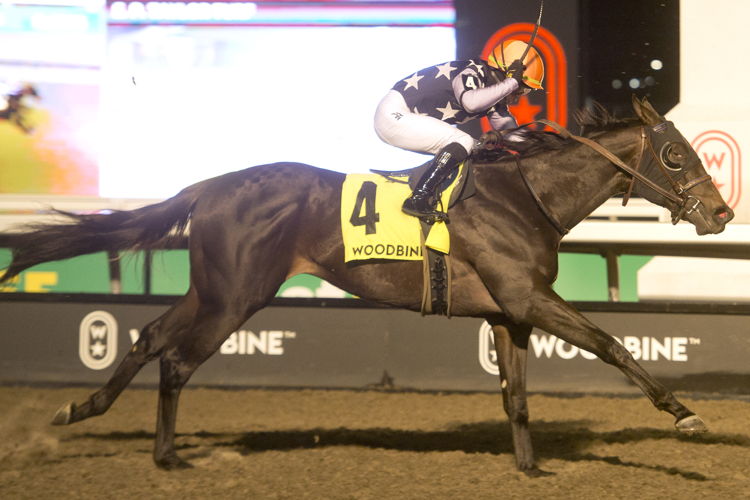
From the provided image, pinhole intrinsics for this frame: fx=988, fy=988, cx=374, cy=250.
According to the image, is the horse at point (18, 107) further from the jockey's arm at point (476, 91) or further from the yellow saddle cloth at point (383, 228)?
the jockey's arm at point (476, 91)

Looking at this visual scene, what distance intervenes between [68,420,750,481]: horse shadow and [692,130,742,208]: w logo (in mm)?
2591

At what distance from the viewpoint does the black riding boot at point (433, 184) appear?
524 centimetres

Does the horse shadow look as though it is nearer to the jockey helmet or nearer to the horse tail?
the horse tail

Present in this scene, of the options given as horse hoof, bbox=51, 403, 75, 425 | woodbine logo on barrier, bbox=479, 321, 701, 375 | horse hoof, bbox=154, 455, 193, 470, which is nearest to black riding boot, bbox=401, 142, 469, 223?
horse hoof, bbox=154, 455, 193, 470

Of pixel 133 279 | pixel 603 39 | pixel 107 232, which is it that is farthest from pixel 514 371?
pixel 133 279

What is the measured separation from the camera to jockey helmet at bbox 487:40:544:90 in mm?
5457

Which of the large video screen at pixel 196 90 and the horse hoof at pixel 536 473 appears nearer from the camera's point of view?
the horse hoof at pixel 536 473

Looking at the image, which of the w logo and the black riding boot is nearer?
the black riding boot

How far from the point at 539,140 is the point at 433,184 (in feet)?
2.41

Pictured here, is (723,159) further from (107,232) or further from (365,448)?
(107,232)

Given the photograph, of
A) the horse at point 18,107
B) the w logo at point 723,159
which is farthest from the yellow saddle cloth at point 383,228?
the horse at point 18,107

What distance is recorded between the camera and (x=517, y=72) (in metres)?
5.34

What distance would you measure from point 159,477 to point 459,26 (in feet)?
16.3

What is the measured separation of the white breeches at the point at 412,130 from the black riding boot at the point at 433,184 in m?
0.11
